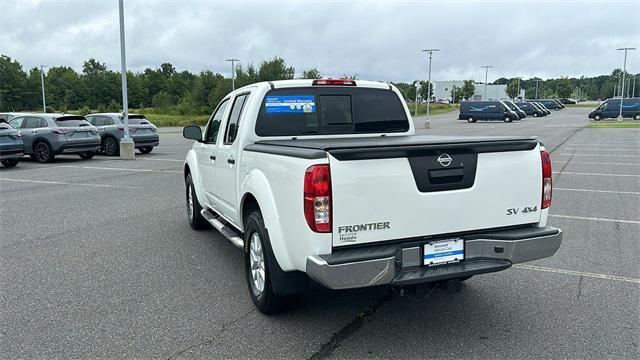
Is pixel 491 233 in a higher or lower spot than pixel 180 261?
higher

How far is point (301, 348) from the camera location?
3609 mm

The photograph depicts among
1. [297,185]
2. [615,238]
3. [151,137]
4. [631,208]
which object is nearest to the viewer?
[297,185]

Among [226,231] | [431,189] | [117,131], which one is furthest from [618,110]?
[431,189]

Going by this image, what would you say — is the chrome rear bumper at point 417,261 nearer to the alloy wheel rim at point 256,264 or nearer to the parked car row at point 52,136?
the alloy wheel rim at point 256,264

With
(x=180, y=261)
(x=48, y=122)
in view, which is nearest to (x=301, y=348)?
(x=180, y=261)

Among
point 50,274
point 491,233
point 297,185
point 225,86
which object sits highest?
point 225,86

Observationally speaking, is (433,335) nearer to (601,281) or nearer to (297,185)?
(297,185)

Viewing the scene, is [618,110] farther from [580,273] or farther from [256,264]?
[256,264]

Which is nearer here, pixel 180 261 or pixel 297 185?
pixel 297 185

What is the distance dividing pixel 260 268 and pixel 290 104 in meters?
1.73

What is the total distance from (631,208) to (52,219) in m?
9.55

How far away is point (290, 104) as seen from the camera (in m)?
5.08

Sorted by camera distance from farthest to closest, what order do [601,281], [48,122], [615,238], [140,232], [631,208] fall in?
[48,122], [631,208], [140,232], [615,238], [601,281]

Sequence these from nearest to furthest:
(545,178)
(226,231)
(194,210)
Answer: (545,178)
(226,231)
(194,210)
